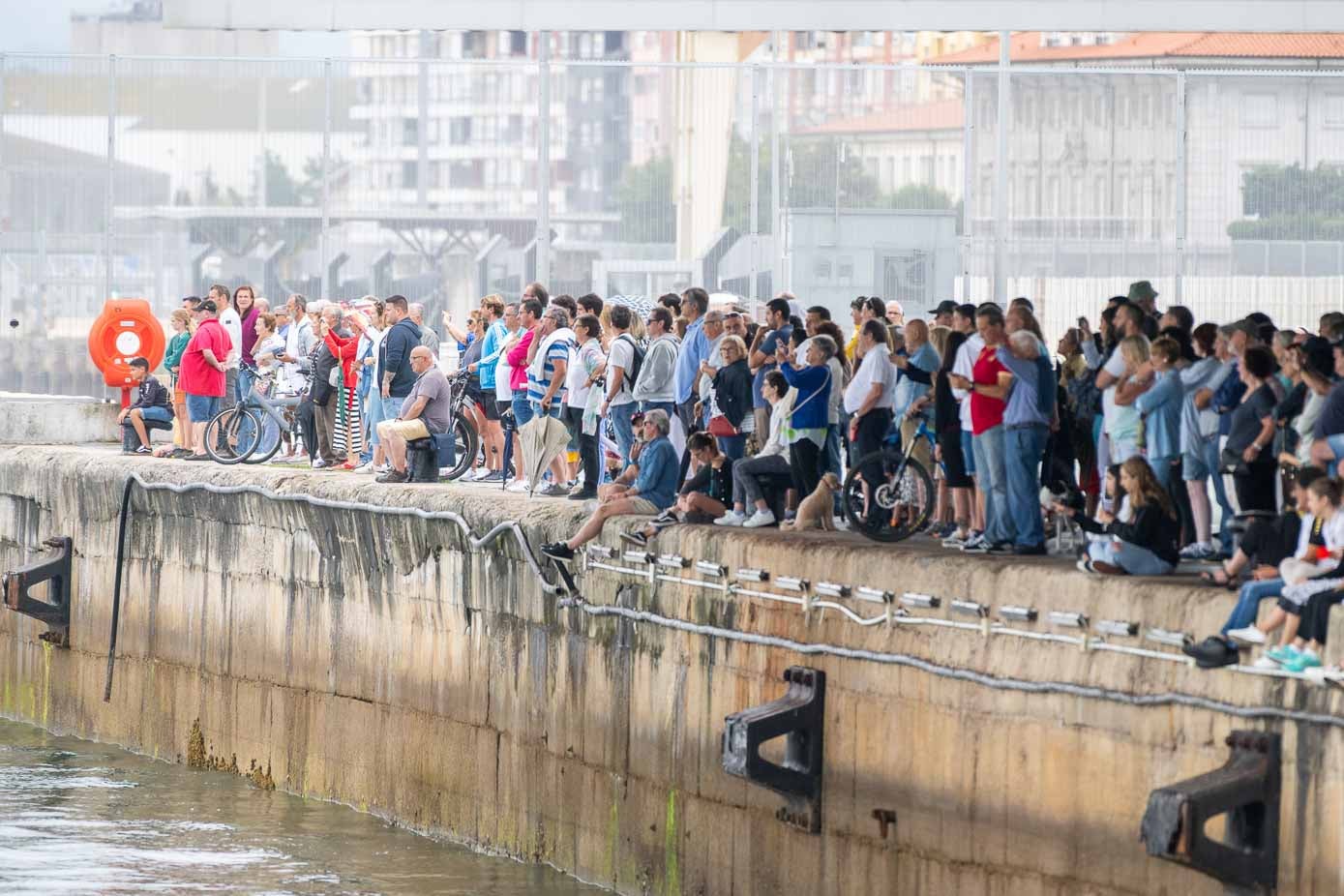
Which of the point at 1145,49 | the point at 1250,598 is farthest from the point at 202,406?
the point at 1145,49

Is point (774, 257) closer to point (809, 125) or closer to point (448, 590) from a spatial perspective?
point (809, 125)

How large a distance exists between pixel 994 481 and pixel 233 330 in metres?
10.4

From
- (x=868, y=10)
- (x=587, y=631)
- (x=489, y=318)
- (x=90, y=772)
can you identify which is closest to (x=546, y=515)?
(x=587, y=631)

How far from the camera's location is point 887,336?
16.1 m

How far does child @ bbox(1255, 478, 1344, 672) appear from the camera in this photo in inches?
439

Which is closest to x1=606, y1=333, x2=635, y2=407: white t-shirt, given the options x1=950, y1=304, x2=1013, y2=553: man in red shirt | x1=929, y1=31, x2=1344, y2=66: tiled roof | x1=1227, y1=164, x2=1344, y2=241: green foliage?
x1=950, y1=304, x2=1013, y2=553: man in red shirt

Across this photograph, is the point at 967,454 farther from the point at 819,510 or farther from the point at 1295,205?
the point at 1295,205

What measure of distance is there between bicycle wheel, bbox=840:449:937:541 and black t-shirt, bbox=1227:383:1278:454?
2150 millimetres

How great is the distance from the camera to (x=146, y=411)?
24047 millimetres

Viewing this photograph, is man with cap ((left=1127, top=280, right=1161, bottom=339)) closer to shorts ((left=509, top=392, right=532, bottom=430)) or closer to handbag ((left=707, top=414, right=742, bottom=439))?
handbag ((left=707, top=414, right=742, bottom=439))

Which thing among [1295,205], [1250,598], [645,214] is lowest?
[1250,598]

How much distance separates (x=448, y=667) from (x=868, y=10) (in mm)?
5730

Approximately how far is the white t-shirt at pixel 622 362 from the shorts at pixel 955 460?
132 inches

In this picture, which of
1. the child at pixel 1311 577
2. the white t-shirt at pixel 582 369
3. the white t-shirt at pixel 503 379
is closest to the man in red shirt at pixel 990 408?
the child at pixel 1311 577
